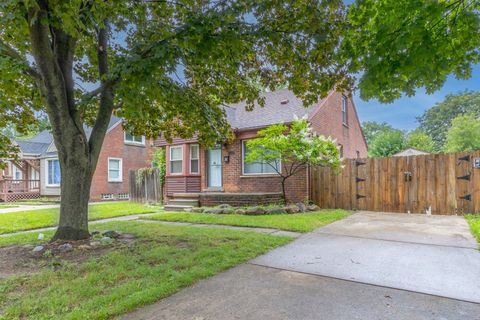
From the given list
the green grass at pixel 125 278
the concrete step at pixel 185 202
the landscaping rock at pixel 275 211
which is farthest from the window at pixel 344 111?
the green grass at pixel 125 278

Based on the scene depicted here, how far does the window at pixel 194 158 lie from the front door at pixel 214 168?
550mm

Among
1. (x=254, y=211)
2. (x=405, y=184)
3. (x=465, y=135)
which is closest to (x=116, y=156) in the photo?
(x=254, y=211)

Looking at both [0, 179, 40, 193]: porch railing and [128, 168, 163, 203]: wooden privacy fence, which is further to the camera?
[0, 179, 40, 193]: porch railing

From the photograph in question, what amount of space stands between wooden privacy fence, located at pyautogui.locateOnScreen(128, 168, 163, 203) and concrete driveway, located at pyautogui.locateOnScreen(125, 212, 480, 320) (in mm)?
9992

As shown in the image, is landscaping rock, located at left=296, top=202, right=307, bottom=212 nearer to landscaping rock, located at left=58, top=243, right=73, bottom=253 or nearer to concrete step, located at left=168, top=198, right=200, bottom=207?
concrete step, located at left=168, top=198, right=200, bottom=207

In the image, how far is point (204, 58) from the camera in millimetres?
4344

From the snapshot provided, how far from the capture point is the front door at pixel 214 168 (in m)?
12.6

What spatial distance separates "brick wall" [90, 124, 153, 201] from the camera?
17062mm

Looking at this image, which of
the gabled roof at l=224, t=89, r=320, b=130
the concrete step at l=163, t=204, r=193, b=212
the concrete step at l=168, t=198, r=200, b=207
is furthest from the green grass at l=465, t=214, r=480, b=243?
the concrete step at l=168, t=198, r=200, b=207

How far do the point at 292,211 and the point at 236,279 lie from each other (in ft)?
19.6

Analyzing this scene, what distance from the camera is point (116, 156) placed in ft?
59.6

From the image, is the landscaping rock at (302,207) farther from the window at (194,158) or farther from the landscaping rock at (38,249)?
the landscaping rock at (38,249)

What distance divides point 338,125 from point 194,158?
22.8 ft

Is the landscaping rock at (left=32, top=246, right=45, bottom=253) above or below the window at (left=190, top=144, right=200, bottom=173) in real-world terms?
below
